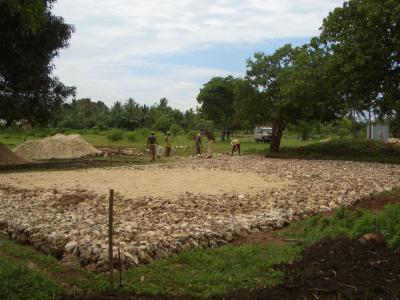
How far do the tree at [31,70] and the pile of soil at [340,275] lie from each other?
17.2 meters

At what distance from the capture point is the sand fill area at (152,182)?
13.4 metres

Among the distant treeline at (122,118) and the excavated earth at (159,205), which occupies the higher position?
the distant treeline at (122,118)

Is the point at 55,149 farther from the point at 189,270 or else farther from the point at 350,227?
the point at 189,270

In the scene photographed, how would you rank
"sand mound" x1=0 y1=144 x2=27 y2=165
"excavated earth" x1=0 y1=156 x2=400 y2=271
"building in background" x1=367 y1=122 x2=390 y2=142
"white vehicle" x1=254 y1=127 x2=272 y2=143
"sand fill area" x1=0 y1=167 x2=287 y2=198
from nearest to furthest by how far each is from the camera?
"excavated earth" x1=0 y1=156 x2=400 y2=271 → "sand fill area" x1=0 y1=167 x2=287 y2=198 → "sand mound" x1=0 y1=144 x2=27 y2=165 → "building in background" x1=367 y1=122 x2=390 y2=142 → "white vehicle" x1=254 y1=127 x2=272 y2=143

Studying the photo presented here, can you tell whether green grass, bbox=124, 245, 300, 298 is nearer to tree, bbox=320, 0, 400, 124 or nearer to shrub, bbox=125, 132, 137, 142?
tree, bbox=320, 0, 400, 124

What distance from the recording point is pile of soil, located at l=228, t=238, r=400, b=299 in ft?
17.7

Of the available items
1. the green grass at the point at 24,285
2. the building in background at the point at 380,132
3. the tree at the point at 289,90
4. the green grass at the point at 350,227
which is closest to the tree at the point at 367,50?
the tree at the point at 289,90

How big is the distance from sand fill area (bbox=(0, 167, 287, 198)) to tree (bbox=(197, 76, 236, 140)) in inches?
1677

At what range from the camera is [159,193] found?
42.0 feet

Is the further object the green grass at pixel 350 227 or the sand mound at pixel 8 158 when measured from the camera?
the sand mound at pixel 8 158

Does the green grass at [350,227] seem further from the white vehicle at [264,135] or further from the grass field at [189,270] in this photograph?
the white vehicle at [264,135]

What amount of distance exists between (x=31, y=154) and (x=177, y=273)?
86.8 ft

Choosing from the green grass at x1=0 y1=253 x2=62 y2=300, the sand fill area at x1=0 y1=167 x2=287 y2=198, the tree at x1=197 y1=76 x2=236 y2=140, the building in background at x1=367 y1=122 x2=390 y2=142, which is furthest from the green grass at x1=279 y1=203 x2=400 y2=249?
the tree at x1=197 y1=76 x2=236 y2=140

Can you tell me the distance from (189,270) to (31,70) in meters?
17.6
